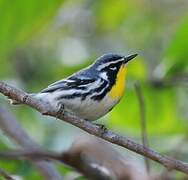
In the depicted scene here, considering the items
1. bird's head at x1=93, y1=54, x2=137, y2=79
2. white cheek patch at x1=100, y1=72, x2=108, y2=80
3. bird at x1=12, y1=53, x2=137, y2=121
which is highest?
bird's head at x1=93, y1=54, x2=137, y2=79

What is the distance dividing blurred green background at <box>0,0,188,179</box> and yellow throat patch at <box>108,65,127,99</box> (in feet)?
0.15

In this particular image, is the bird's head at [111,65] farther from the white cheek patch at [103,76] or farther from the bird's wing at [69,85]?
the bird's wing at [69,85]

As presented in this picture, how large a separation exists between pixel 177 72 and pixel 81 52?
1.89 metres

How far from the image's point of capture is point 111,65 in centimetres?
217

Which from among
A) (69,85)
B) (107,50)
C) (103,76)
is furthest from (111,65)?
(107,50)

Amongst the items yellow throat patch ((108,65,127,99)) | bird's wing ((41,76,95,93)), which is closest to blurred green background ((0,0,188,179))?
yellow throat patch ((108,65,127,99))

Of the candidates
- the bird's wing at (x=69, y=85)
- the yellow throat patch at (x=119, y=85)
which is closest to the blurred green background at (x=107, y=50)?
the yellow throat patch at (x=119, y=85)

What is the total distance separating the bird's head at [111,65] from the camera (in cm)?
209

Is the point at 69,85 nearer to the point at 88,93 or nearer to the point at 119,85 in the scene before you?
the point at 88,93

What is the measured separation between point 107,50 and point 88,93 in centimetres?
207

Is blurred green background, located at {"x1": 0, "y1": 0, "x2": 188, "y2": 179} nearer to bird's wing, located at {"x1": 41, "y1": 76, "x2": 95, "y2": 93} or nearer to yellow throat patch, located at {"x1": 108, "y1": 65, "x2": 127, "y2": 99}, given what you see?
yellow throat patch, located at {"x1": 108, "y1": 65, "x2": 127, "y2": 99}

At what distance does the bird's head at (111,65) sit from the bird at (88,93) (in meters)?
0.02

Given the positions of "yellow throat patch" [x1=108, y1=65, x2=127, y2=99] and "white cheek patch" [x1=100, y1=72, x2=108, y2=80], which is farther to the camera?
"white cheek patch" [x1=100, y1=72, x2=108, y2=80]

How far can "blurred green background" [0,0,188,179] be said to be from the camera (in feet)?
6.02
